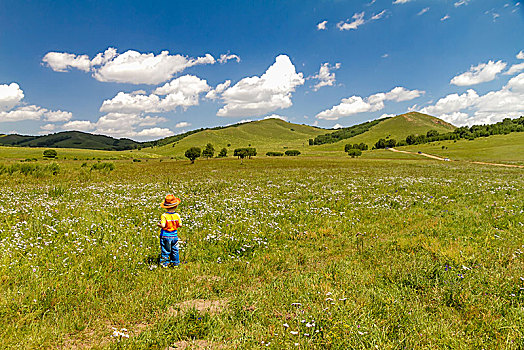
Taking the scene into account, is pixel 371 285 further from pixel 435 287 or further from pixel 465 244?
pixel 465 244

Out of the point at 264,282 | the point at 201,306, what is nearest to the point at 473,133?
the point at 264,282

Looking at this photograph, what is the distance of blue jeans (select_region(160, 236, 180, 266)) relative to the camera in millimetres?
7074

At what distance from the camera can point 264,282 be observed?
6371mm

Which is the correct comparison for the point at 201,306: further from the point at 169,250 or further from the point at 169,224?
the point at 169,224

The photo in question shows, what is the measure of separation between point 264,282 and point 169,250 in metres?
2.85

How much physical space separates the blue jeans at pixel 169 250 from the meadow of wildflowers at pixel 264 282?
36 centimetres

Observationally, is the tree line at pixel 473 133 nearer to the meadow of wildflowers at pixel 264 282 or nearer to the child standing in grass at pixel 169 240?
the meadow of wildflowers at pixel 264 282

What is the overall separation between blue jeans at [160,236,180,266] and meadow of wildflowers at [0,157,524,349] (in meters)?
0.36

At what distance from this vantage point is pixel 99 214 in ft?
37.3

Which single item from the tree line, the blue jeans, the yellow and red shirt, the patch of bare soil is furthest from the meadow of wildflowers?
the tree line

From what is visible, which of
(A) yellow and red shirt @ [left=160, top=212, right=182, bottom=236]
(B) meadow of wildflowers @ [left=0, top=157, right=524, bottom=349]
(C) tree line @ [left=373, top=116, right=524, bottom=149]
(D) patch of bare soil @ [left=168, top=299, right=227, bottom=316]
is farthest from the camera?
(C) tree line @ [left=373, top=116, right=524, bottom=149]

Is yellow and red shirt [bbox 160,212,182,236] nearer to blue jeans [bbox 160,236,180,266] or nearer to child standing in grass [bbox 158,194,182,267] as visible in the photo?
child standing in grass [bbox 158,194,182,267]

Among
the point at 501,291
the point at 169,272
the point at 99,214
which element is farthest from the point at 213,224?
the point at 501,291

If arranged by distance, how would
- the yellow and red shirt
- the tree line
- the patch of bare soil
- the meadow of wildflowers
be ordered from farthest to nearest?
the tree line
the yellow and red shirt
the patch of bare soil
the meadow of wildflowers
